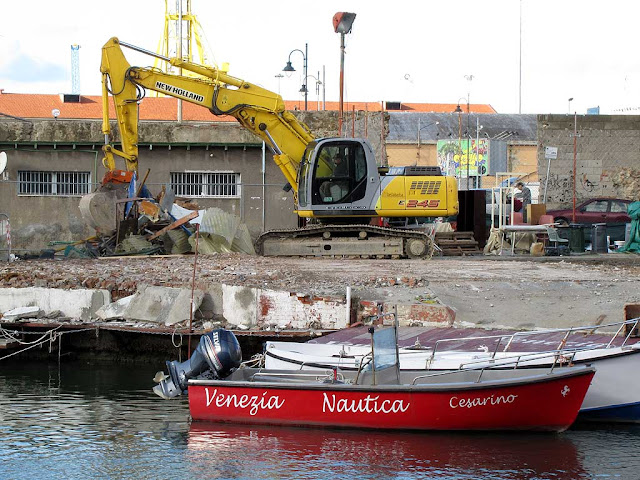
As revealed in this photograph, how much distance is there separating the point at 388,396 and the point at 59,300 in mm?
8030

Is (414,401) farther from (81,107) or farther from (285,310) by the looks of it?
(81,107)

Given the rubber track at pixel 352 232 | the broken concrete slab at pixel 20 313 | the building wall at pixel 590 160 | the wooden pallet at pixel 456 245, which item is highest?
the building wall at pixel 590 160

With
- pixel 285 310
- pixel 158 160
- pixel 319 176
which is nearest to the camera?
pixel 285 310

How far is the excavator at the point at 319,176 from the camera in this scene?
2328 centimetres

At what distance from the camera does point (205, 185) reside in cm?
2983

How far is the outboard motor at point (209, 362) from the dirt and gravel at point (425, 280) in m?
4.39

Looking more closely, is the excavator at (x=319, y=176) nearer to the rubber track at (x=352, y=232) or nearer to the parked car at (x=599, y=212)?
the rubber track at (x=352, y=232)

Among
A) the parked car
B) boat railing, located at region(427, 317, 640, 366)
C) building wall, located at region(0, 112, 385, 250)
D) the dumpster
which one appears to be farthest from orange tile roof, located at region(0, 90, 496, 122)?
boat railing, located at region(427, 317, 640, 366)

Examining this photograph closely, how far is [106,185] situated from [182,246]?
8.09ft

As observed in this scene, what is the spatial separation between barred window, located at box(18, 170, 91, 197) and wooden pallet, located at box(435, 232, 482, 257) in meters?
11.3

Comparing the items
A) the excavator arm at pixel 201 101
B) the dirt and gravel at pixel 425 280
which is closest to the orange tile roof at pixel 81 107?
the excavator arm at pixel 201 101

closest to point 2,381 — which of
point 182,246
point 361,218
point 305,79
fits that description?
point 182,246

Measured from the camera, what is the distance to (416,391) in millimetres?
10945

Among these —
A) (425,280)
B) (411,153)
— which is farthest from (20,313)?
(411,153)
